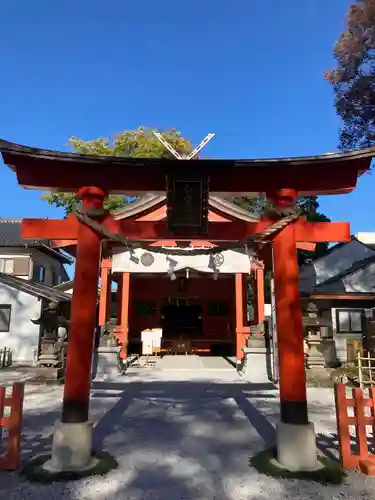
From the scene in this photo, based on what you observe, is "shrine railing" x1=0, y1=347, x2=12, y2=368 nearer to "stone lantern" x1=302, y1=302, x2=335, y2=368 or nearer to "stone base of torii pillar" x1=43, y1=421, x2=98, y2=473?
"stone lantern" x1=302, y1=302, x2=335, y2=368

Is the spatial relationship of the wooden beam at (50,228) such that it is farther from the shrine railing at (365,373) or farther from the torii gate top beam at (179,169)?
the shrine railing at (365,373)

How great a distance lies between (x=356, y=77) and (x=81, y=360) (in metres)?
19.2

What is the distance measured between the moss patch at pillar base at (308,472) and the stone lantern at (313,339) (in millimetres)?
7090

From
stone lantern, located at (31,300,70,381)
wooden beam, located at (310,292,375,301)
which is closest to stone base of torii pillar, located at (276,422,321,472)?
stone lantern, located at (31,300,70,381)

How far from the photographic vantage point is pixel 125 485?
170 inches

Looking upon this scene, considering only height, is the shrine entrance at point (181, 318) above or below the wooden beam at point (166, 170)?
below

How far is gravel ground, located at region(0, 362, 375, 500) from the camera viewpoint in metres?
4.17

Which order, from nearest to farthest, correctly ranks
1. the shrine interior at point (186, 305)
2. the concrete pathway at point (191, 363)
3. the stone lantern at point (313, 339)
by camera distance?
the stone lantern at point (313, 339)
the concrete pathway at point (191, 363)
the shrine interior at point (186, 305)

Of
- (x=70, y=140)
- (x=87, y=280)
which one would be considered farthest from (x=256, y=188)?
(x=70, y=140)

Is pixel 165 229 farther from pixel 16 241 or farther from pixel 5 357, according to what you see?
pixel 16 241

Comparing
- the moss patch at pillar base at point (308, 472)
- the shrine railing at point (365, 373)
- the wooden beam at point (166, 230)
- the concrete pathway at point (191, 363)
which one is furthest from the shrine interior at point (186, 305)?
the moss patch at pillar base at point (308, 472)

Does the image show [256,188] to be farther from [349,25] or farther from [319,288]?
[349,25]

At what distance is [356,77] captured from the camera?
18.3 m

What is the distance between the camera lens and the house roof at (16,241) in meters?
22.8
